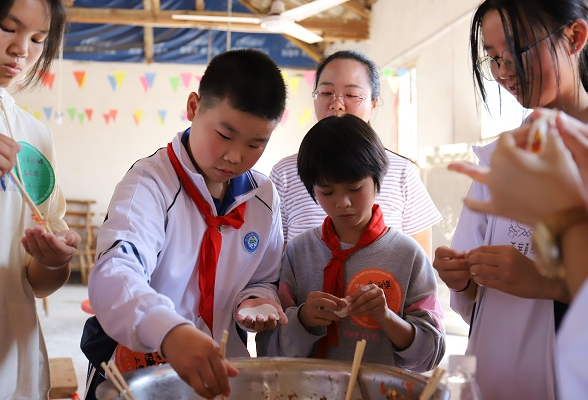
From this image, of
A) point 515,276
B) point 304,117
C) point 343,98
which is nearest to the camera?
point 515,276

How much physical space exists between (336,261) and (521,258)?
0.52 m

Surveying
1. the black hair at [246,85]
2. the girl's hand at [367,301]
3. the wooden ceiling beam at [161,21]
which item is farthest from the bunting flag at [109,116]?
the girl's hand at [367,301]

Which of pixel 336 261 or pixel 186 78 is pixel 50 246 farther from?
pixel 186 78

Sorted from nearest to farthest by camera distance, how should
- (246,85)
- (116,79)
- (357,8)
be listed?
(246,85) < (357,8) < (116,79)

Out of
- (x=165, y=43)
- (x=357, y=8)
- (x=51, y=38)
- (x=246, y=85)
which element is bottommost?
(x=246, y=85)

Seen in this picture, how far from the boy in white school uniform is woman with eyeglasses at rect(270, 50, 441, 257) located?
1.94ft

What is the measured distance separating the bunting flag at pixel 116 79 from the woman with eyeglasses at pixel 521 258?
9.01 meters

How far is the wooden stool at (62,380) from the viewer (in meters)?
2.64

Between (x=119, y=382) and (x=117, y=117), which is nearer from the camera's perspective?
(x=119, y=382)

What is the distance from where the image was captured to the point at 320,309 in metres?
1.37

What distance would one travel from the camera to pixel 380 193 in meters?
2.21

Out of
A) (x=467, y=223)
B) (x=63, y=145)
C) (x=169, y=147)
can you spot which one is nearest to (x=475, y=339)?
(x=467, y=223)

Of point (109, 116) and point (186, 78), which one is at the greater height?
point (186, 78)

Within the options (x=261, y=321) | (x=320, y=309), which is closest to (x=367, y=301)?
(x=320, y=309)
